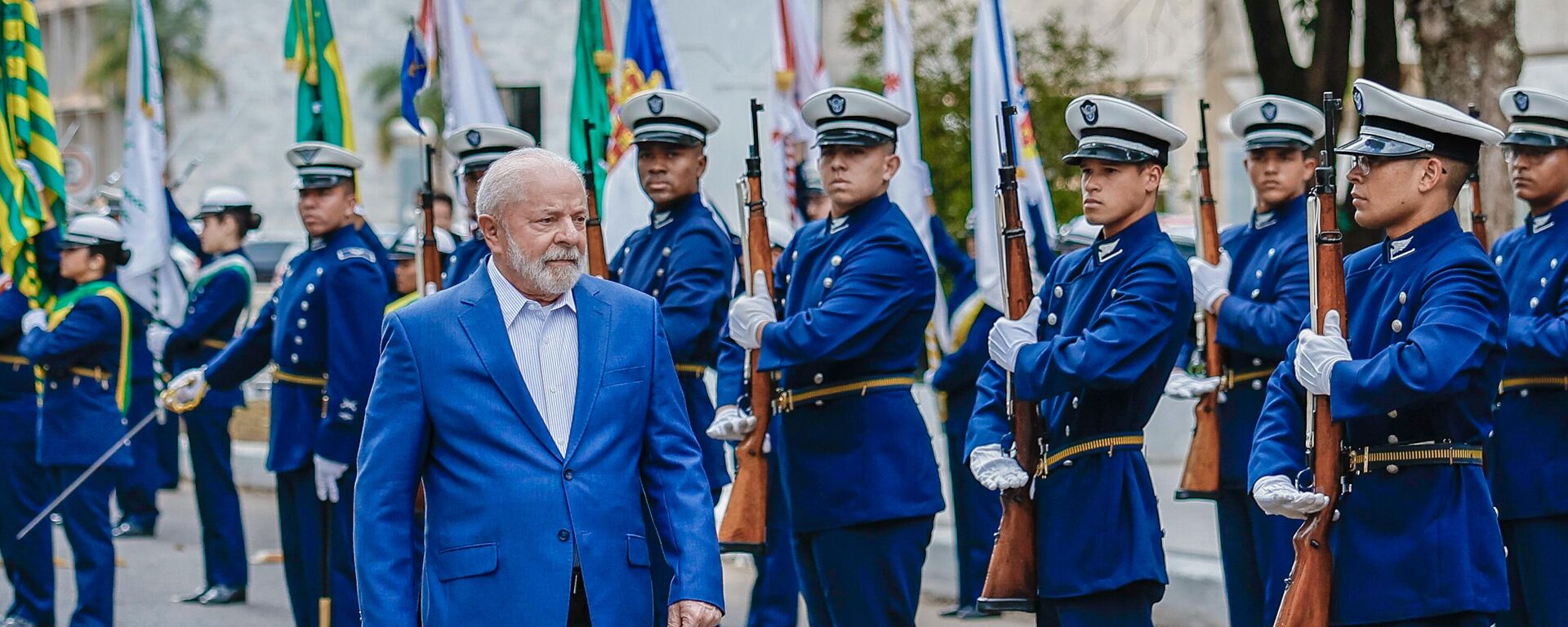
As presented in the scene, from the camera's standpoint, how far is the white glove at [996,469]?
216 inches

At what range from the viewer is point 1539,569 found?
611 centimetres

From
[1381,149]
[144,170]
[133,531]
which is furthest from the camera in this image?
[133,531]

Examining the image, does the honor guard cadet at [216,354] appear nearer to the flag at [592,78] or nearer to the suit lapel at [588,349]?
the flag at [592,78]

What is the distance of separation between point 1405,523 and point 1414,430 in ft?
0.76

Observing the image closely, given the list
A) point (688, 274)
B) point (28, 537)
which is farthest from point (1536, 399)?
point (28, 537)

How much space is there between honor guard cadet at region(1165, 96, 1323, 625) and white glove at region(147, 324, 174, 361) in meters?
6.20

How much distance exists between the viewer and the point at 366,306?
316 inches

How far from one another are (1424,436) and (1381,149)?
2.38 feet

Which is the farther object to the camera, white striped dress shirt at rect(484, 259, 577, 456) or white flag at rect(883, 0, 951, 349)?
white flag at rect(883, 0, 951, 349)

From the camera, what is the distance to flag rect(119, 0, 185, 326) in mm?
10164

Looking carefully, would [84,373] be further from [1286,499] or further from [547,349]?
[1286,499]


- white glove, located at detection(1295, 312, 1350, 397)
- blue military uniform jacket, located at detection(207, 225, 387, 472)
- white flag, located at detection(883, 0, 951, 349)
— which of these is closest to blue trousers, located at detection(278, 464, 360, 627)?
blue military uniform jacket, located at detection(207, 225, 387, 472)

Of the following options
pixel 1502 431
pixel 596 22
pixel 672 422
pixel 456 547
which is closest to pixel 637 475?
pixel 672 422

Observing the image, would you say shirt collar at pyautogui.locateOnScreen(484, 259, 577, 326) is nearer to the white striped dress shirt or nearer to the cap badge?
the white striped dress shirt
